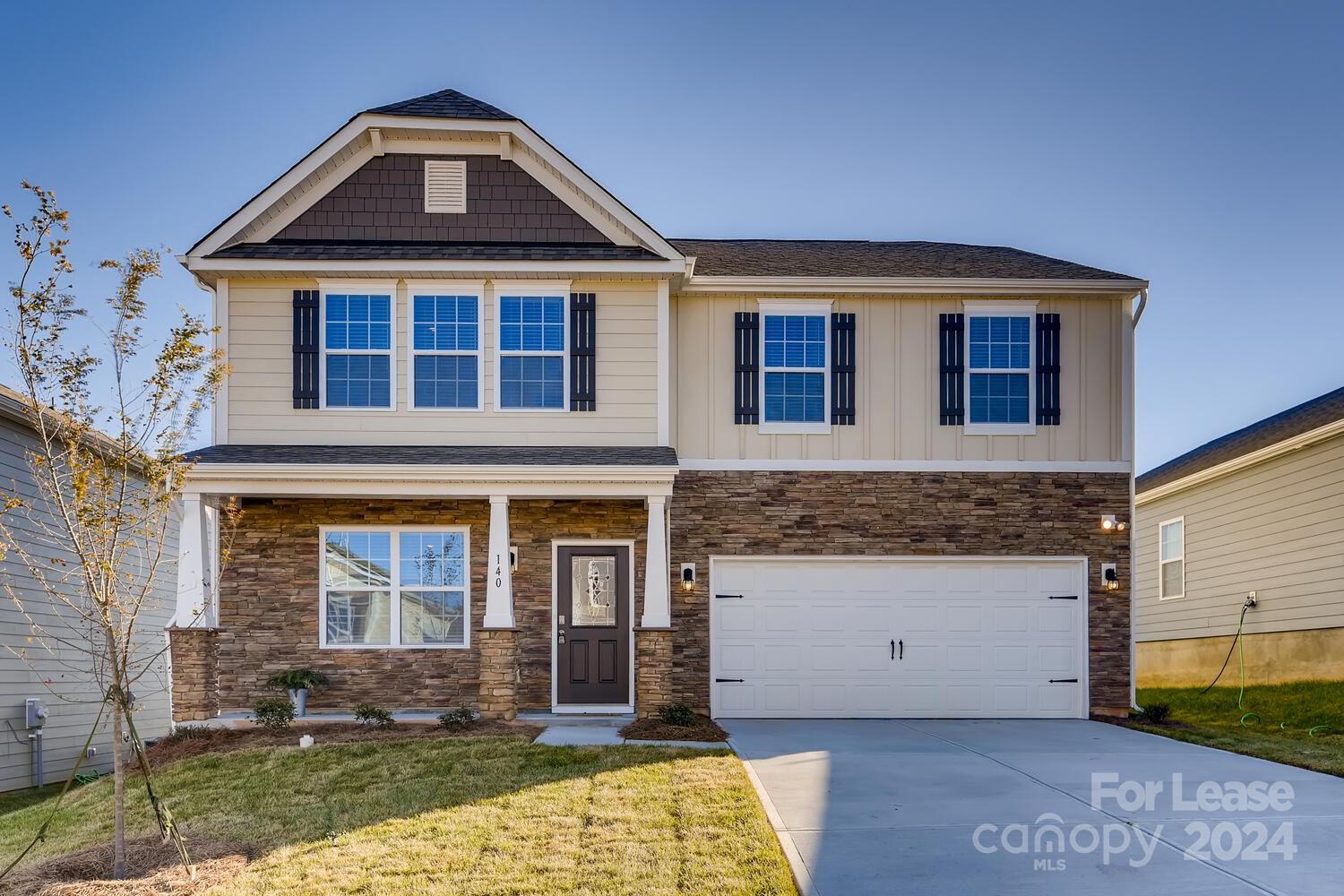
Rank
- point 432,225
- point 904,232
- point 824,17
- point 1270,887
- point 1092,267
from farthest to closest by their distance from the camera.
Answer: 1. point 904,232
2. point 824,17
3. point 1092,267
4. point 432,225
5. point 1270,887

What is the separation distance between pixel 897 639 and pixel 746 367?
4071 millimetres

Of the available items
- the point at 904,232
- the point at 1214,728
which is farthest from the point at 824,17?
the point at 1214,728

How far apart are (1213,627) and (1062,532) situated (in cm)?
598

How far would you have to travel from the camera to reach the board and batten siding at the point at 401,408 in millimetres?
13008

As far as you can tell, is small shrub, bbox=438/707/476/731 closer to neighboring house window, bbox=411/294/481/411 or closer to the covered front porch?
the covered front porch

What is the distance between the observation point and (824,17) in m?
15.8

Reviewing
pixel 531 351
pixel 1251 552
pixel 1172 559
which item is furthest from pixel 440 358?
pixel 1172 559

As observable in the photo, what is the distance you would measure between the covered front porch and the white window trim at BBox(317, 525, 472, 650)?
0.02m

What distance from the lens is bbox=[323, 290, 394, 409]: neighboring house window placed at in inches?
514

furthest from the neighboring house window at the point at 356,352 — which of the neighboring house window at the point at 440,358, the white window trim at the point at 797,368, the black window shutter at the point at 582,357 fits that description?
the white window trim at the point at 797,368

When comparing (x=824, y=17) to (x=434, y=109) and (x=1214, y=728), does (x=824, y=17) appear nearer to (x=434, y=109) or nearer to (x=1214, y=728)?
(x=434, y=109)

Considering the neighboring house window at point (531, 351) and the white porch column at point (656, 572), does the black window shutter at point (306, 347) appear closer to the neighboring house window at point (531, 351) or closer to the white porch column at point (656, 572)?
the neighboring house window at point (531, 351)

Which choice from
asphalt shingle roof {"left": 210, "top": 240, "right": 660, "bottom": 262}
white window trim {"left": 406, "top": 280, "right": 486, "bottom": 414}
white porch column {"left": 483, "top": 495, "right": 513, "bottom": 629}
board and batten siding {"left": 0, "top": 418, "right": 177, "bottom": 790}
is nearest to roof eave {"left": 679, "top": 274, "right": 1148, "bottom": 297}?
asphalt shingle roof {"left": 210, "top": 240, "right": 660, "bottom": 262}

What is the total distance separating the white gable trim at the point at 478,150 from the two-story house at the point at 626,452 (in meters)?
0.03
